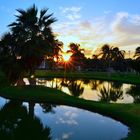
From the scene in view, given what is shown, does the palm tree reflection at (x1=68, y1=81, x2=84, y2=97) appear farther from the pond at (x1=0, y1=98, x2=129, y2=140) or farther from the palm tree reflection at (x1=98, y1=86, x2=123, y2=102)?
the pond at (x1=0, y1=98, x2=129, y2=140)

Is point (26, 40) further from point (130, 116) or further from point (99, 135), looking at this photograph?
point (99, 135)

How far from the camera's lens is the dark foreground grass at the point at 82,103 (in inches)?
977

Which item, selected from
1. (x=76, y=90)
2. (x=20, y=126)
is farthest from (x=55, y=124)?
(x=76, y=90)

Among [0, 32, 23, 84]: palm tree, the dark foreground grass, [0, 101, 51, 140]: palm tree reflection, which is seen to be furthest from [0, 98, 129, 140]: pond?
[0, 32, 23, 84]: palm tree

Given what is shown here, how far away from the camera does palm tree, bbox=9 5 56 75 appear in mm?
45312

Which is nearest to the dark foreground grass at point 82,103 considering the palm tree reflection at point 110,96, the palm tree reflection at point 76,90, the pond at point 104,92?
the palm tree reflection at point 110,96

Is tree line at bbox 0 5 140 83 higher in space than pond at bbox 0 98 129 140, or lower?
Answer: higher

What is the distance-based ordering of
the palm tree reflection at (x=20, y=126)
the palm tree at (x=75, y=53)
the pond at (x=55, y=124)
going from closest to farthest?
the palm tree reflection at (x=20, y=126) → the pond at (x=55, y=124) → the palm tree at (x=75, y=53)

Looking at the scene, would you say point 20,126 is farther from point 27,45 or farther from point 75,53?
point 75,53

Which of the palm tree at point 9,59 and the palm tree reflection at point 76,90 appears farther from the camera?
the palm tree reflection at point 76,90

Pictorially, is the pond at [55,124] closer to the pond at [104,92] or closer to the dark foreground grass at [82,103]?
the dark foreground grass at [82,103]

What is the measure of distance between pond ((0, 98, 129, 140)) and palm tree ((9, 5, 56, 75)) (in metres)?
12.7

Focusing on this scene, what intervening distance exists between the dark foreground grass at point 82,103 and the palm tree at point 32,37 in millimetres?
4036

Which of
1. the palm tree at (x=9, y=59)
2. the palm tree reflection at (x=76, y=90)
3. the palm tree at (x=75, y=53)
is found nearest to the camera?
the palm tree at (x=9, y=59)
